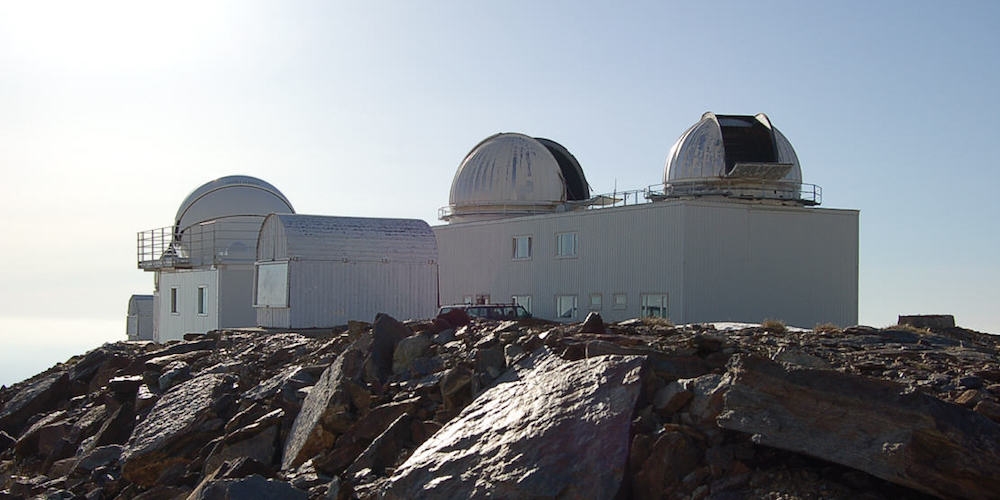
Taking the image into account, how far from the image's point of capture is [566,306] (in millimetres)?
31188

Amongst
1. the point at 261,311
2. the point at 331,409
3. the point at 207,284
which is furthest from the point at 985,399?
the point at 207,284

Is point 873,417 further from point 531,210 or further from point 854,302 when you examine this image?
point 531,210

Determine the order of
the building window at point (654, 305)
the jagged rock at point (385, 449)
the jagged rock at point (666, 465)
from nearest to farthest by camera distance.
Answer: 1. the jagged rock at point (666, 465)
2. the jagged rock at point (385, 449)
3. the building window at point (654, 305)

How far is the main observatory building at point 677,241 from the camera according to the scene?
2800 centimetres

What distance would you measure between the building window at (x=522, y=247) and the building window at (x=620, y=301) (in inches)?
163

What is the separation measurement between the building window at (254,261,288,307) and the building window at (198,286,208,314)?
14.5 ft

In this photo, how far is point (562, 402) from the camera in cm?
1005

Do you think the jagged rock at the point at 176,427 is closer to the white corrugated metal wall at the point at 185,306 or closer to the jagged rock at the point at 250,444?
the jagged rock at the point at 250,444

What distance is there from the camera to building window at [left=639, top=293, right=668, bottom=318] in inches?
1101

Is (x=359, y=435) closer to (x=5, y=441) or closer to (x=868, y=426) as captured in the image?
(x=868, y=426)

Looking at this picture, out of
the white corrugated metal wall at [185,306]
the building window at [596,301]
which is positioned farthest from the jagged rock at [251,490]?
the white corrugated metal wall at [185,306]

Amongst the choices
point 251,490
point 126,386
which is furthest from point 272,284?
point 251,490

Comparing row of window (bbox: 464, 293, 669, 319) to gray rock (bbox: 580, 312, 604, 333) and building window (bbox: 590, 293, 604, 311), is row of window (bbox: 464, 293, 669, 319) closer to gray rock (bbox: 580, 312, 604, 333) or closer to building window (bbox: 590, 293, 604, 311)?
building window (bbox: 590, 293, 604, 311)

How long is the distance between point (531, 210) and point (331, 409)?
2521 centimetres
